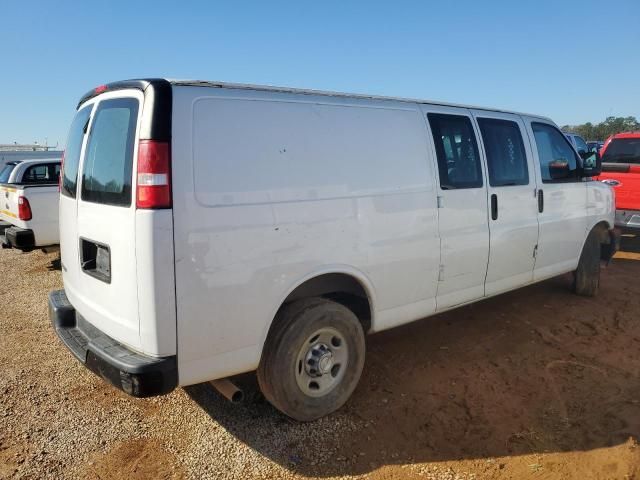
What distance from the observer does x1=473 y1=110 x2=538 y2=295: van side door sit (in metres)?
4.25

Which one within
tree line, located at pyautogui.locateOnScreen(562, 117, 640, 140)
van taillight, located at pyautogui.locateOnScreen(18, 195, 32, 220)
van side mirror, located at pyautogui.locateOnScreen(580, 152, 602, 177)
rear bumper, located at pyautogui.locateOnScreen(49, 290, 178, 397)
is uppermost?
→ tree line, located at pyautogui.locateOnScreen(562, 117, 640, 140)

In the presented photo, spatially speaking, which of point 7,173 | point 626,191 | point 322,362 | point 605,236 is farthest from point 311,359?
point 7,173

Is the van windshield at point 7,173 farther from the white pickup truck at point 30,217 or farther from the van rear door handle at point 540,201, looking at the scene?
the van rear door handle at point 540,201

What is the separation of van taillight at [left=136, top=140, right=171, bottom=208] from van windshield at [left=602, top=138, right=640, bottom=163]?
970cm

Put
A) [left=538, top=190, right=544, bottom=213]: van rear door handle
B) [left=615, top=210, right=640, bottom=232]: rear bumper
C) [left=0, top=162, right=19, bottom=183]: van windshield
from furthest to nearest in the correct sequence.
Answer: [left=0, top=162, right=19, bottom=183]: van windshield < [left=615, top=210, right=640, bottom=232]: rear bumper < [left=538, top=190, right=544, bottom=213]: van rear door handle

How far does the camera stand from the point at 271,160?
2.80 meters

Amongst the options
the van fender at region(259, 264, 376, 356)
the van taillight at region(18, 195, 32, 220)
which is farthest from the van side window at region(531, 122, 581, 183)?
the van taillight at region(18, 195, 32, 220)

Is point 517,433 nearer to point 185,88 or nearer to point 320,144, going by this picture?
point 320,144

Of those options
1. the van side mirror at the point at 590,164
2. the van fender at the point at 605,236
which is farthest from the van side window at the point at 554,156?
the van fender at the point at 605,236

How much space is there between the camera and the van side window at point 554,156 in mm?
4898

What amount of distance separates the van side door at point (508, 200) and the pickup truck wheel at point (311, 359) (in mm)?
1714

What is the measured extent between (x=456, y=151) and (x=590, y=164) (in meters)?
2.48

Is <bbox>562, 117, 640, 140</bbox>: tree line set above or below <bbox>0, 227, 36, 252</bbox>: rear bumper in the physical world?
above

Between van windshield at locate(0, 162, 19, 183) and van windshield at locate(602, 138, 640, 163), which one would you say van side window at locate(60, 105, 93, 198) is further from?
van windshield at locate(602, 138, 640, 163)
